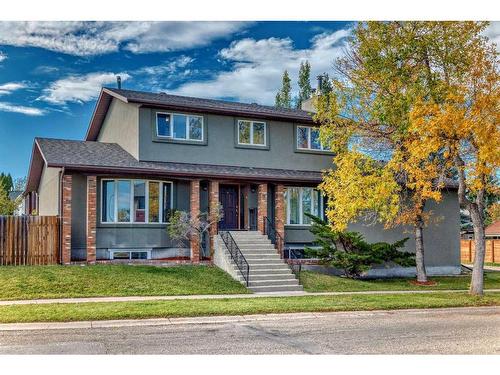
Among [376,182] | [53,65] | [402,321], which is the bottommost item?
[402,321]

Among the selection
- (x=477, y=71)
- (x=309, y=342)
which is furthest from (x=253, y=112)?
(x=309, y=342)

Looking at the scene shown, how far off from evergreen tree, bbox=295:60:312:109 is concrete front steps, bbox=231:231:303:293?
4.95 metres

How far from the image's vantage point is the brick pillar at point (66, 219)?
1662 cm

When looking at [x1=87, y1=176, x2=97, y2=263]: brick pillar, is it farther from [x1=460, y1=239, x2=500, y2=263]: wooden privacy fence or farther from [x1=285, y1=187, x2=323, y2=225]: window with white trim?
[x1=460, y1=239, x2=500, y2=263]: wooden privacy fence

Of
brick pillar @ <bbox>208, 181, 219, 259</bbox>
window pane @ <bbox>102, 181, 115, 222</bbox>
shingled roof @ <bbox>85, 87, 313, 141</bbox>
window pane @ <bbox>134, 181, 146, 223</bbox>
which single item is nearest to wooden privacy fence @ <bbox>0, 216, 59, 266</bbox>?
window pane @ <bbox>102, 181, 115, 222</bbox>

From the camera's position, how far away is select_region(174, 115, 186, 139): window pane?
1908 centimetres

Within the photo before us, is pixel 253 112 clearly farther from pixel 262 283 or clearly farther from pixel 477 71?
pixel 477 71

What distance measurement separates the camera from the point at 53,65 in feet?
42.7

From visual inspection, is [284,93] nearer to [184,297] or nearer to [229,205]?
[229,205]

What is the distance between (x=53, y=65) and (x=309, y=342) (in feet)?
26.6

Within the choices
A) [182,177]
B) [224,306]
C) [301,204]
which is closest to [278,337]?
[224,306]

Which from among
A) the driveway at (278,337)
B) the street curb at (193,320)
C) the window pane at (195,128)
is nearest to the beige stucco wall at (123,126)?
the window pane at (195,128)

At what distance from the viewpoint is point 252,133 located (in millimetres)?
20281

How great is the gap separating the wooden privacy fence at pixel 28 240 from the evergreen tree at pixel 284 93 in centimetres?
737
